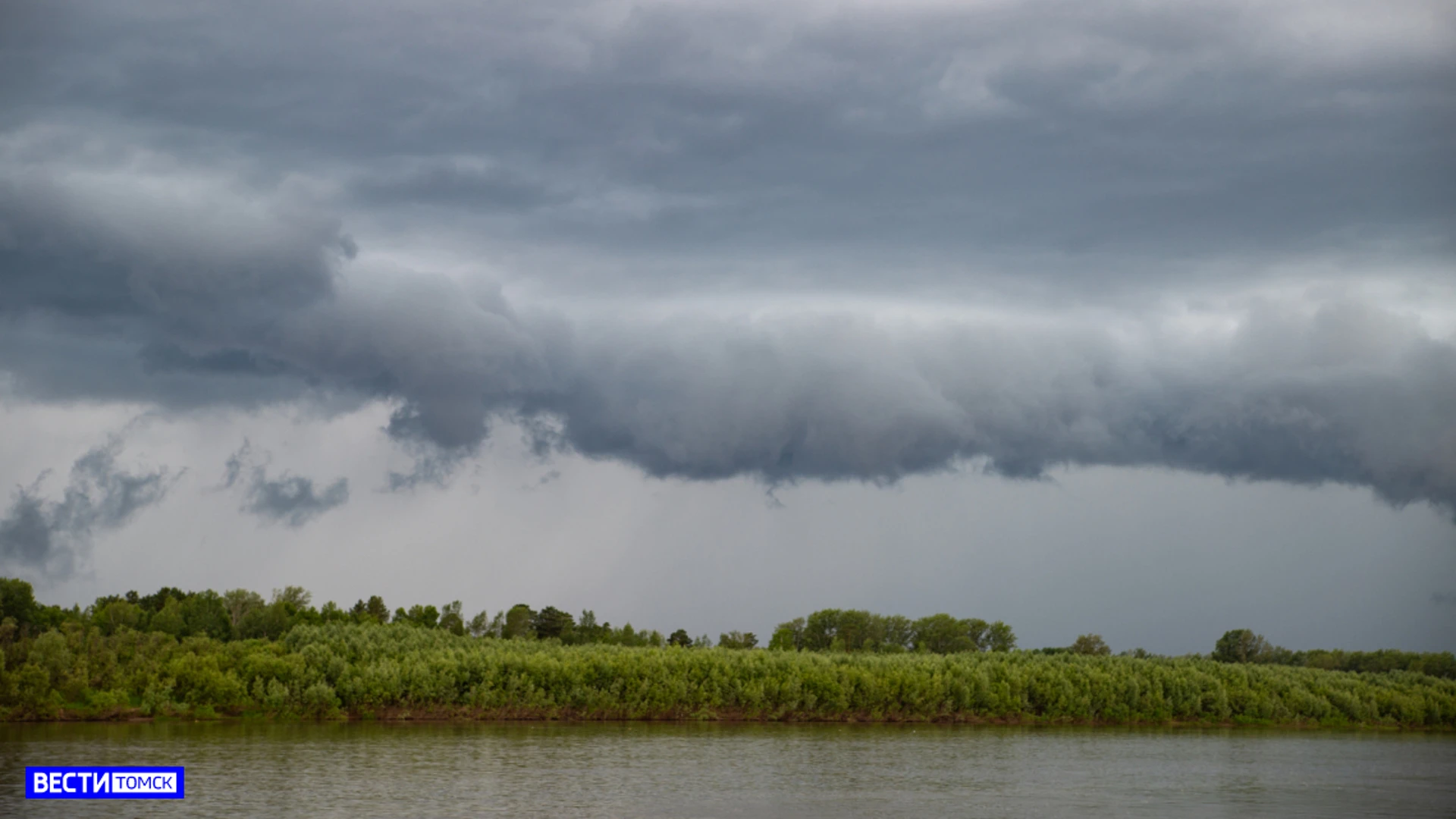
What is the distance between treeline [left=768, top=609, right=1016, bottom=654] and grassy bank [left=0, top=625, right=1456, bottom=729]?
45078 millimetres

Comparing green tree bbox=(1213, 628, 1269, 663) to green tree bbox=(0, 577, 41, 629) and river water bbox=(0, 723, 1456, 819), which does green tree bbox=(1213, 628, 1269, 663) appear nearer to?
river water bbox=(0, 723, 1456, 819)

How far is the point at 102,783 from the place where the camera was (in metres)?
53.1

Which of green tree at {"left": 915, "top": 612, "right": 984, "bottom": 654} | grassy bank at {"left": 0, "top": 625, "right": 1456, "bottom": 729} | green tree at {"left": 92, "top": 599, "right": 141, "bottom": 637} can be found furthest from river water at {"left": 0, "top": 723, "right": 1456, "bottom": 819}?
green tree at {"left": 915, "top": 612, "right": 984, "bottom": 654}

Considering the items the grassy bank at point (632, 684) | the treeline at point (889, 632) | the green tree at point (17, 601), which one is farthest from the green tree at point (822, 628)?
the green tree at point (17, 601)

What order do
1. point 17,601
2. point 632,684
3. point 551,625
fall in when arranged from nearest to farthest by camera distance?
point 632,684
point 17,601
point 551,625

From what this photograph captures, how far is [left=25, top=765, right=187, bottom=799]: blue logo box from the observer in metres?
50.9

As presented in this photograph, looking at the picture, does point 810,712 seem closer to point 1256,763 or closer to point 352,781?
point 1256,763

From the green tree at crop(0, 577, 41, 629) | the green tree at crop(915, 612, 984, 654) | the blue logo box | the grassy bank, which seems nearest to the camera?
the blue logo box

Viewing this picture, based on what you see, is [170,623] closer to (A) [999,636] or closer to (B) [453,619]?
(B) [453,619]

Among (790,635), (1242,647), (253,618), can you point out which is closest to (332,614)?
(253,618)

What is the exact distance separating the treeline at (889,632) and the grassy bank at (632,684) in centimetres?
4508

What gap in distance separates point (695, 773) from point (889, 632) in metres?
125

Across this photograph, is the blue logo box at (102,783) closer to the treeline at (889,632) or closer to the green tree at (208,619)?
the green tree at (208,619)

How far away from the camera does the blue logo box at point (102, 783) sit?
2003 inches
